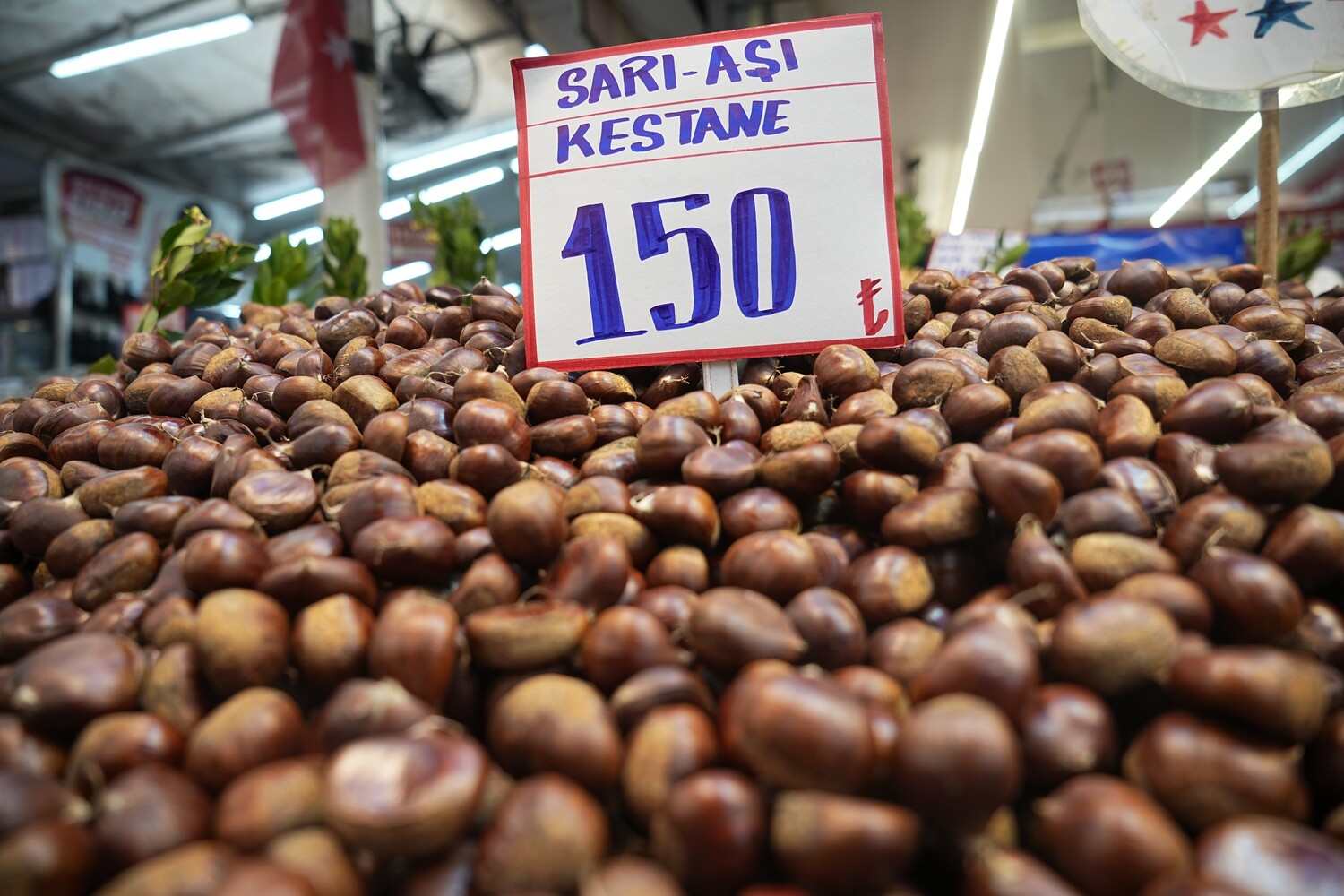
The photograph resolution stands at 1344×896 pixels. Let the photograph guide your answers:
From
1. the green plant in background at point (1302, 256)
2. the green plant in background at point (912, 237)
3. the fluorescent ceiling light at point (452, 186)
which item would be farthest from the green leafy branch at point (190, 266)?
the fluorescent ceiling light at point (452, 186)

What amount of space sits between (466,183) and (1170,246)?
10.3m

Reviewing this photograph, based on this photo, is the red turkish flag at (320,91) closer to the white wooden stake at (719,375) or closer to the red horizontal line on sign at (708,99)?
the red horizontal line on sign at (708,99)

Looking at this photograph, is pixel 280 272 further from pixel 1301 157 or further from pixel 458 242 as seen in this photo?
pixel 1301 157

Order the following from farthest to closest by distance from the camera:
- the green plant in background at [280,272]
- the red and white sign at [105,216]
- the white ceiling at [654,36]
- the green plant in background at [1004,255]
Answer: the red and white sign at [105,216], the white ceiling at [654,36], the green plant in background at [1004,255], the green plant in background at [280,272]

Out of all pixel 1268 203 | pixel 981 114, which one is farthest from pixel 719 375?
pixel 981 114

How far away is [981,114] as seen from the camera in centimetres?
931

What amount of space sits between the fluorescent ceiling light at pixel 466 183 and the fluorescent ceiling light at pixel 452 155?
69 centimetres

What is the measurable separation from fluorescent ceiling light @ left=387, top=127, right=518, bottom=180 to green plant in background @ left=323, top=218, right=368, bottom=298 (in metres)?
7.98

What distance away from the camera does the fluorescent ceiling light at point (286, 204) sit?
11992 mm

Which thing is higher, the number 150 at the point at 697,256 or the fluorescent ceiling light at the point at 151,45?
the fluorescent ceiling light at the point at 151,45

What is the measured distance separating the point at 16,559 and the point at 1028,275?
248 cm

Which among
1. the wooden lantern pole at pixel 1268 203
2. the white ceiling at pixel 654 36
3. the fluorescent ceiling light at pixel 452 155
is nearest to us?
the wooden lantern pole at pixel 1268 203

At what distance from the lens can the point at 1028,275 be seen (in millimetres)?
2262

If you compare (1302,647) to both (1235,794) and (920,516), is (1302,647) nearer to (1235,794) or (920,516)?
(1235,794)
